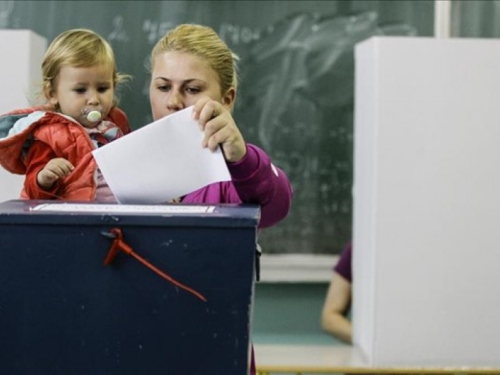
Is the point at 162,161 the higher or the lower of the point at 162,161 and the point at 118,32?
the lower

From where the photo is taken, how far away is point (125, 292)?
3.51 feet

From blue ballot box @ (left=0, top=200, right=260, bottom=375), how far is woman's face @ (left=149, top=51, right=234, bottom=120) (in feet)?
0.99

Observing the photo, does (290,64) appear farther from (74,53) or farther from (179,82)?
(179,82)

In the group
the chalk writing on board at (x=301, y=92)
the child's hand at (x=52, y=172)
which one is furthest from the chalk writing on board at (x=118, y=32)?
the child's hand at (x=52, y=172)

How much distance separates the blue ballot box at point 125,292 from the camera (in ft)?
3.49

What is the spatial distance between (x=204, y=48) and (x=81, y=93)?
228 millimetres

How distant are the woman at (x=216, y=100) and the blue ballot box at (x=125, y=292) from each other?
0.16 metres

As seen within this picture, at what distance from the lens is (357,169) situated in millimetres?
3607

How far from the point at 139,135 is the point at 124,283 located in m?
0.20

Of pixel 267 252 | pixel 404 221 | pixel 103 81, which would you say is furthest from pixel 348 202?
pixel 103 81

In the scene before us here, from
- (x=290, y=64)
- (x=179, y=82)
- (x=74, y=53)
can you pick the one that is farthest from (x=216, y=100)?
(x=290, y=64)

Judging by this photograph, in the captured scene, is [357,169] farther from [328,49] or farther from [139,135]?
[139,135]

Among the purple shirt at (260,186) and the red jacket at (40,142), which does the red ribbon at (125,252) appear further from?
the red jacket at (40,142)

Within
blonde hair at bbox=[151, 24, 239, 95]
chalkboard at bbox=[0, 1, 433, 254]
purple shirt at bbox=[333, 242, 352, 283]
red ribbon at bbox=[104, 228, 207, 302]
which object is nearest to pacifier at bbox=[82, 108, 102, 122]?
blonde hair at bbox=[151, 24, 239, 95]
